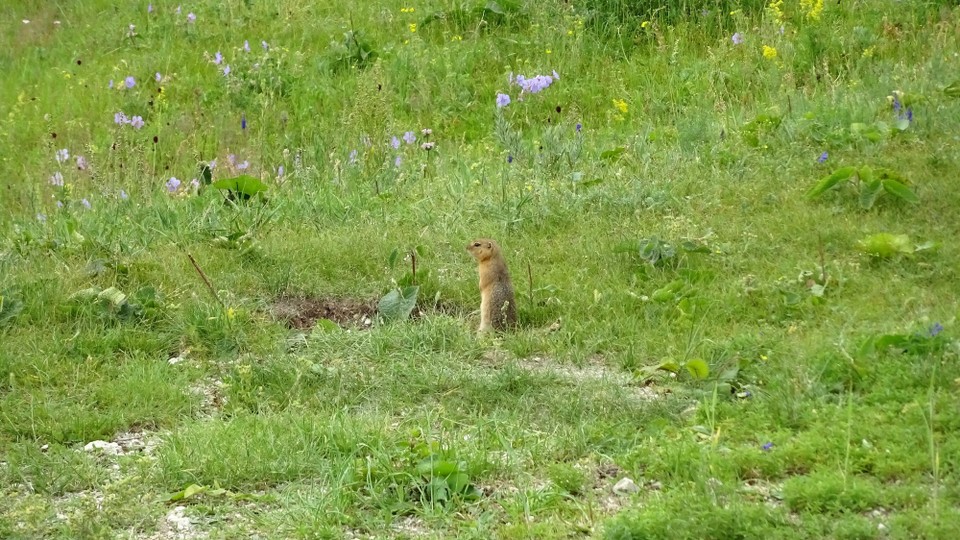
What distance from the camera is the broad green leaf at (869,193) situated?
643 cm

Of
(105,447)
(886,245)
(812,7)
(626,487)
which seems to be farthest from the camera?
(812,7)

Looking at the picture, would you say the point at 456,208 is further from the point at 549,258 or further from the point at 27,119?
the point at 27,119

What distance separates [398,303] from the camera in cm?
600

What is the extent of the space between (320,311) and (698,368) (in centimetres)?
210

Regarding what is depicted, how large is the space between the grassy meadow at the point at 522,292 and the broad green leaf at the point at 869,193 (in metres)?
0.01

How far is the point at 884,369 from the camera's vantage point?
4.66 metres

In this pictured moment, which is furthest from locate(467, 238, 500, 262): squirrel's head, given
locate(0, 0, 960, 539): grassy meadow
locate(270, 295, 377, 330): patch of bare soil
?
locate(270, 295, 377, 330): patch of bare soil

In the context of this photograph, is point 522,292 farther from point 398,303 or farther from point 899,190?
point 899,190

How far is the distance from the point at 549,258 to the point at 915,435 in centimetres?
265

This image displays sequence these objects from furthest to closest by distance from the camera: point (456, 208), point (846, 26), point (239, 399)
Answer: point (846, 26) < point (456, 208) < point (239, 399)

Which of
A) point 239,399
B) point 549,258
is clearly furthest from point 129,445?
point 549,258

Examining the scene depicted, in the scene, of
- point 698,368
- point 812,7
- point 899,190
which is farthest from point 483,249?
point 812,7

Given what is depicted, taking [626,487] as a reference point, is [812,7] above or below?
above

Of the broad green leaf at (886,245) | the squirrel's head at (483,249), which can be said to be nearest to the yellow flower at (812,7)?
the broad green leaf at (886,245)
